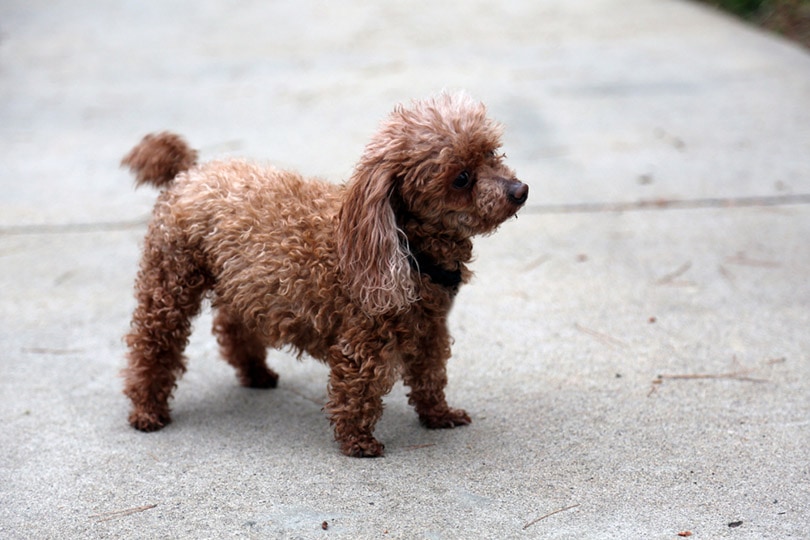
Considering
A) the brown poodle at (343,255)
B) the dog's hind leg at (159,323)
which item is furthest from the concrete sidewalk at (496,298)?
the brown poodle at (343,255)

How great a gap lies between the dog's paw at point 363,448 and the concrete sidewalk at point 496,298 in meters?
0.05

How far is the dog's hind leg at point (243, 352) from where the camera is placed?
3.86 metres

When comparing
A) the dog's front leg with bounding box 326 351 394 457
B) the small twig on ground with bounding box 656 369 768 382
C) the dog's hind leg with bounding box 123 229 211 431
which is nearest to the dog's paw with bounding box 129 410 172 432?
the dog's hind leg with bounding box 123 229 211 431

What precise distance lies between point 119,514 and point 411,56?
22.5 ft

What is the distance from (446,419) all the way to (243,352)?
1010mm

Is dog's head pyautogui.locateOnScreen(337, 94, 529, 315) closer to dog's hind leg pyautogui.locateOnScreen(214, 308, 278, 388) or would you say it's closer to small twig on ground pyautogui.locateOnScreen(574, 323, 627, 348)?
dog's hind leg pyautogui.locateOnScreen(214, 308, 278, 388)

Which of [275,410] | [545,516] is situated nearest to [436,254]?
[545,516]

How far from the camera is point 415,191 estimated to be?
3.03 meters

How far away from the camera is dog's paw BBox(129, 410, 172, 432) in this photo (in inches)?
141

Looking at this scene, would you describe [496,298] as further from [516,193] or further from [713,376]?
[516,193]

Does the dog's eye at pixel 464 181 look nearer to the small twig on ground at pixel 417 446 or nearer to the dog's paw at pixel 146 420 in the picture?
the small twig on ground at pixel 417 446

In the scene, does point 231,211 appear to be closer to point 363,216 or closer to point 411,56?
point 363,216

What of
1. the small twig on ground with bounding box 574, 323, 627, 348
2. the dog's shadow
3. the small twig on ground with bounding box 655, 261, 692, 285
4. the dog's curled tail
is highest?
the dog's curled tail

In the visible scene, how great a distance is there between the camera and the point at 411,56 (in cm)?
900
